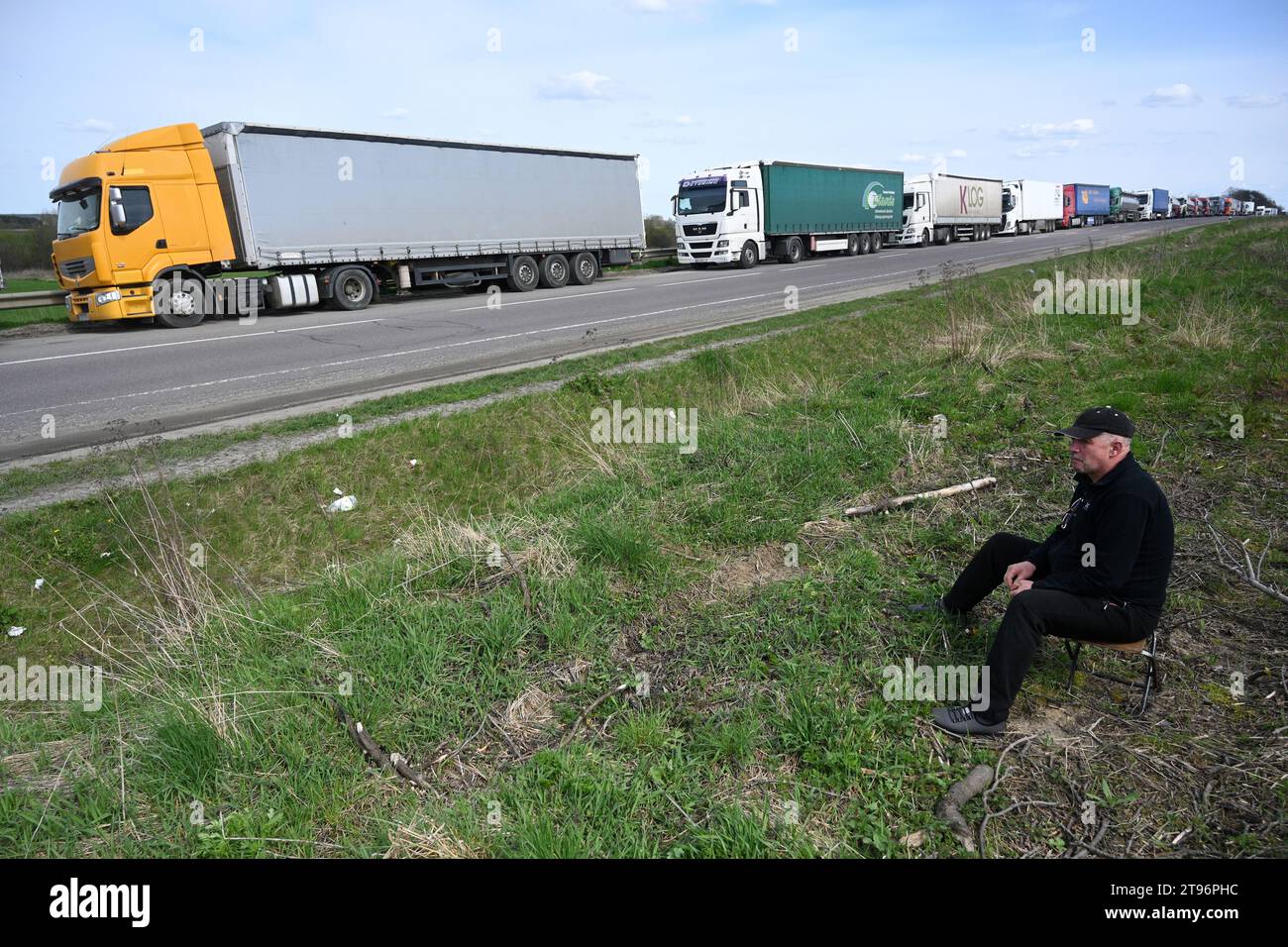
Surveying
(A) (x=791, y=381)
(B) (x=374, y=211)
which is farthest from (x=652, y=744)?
(B) (x=374, y=211)

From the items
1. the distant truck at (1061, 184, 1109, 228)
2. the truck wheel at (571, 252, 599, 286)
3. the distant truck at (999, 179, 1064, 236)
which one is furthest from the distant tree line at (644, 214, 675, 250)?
the distant truck at (1061, 184, 1109, 228)

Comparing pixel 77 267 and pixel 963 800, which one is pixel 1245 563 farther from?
pixel 77 267

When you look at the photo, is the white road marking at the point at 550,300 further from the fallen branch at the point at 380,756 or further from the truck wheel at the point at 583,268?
the fallen branch at the point at 380,756

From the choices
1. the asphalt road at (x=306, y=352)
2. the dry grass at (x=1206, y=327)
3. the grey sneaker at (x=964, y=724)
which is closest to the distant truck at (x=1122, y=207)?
the asphalt road at (x=306, y=352)

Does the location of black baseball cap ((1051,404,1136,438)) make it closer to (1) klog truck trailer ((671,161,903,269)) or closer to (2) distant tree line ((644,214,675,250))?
(1) klog truck trailer ((671,161,903,269))

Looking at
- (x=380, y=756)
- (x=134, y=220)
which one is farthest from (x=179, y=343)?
(x=380, y=756)

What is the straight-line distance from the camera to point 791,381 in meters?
10.2

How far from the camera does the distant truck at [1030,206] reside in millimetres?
55750

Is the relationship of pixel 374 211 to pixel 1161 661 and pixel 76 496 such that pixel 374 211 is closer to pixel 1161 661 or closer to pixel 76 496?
pixel 76 496

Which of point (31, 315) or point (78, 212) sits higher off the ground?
point (78, 212)

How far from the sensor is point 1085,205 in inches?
2697

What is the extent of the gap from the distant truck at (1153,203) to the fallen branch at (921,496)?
94194mm

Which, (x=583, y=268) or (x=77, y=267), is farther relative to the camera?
(x=583, y=268)

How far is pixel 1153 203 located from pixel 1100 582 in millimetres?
102189
